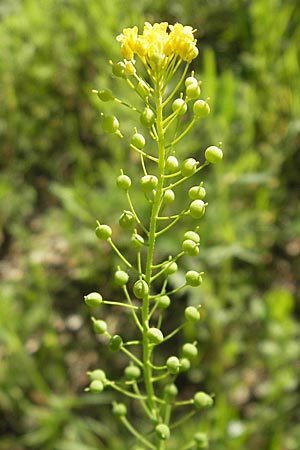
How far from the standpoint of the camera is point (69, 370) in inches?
105

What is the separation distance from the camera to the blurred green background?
225 cm

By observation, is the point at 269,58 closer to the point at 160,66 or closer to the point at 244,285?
the point at 244,285

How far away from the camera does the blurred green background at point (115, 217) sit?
2246 millimetres

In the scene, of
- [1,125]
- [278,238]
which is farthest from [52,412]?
[1,125]

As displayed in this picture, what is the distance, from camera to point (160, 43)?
0.91 m

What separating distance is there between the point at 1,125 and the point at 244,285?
5.28 ft

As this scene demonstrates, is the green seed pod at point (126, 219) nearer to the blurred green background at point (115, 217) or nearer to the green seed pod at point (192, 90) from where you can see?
the green seed pod at point (192, 90)

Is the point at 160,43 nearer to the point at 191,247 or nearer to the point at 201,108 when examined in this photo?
the point at 201,108

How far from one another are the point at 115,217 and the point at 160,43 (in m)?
1.58

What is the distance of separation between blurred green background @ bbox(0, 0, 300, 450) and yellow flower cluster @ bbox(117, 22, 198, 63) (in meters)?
1.24

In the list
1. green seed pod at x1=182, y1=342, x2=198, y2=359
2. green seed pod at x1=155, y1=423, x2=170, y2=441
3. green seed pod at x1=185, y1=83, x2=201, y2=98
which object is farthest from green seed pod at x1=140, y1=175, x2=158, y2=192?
green seed pod at x1=155, y1=423, x2=170, y2=441

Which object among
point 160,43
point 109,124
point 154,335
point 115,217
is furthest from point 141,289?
point 115,217

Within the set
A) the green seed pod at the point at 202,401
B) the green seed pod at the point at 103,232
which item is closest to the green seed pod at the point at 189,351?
the green seed pod at the point at 202,401

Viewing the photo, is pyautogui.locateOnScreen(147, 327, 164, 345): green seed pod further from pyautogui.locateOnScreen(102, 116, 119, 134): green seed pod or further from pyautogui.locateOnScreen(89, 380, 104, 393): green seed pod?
pyautogui.locateOnScreen(102, 116, 119, 134): green seed pod
